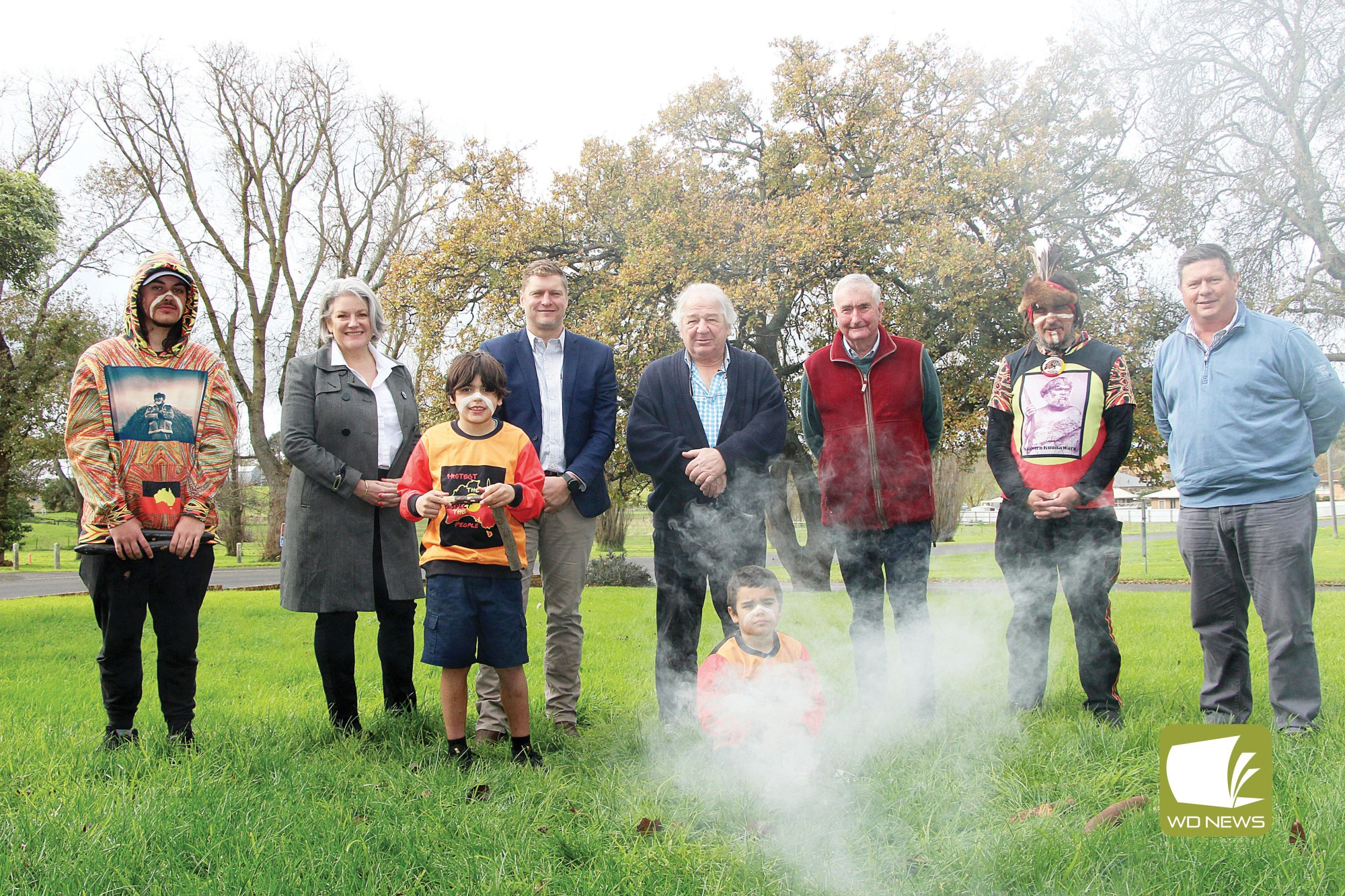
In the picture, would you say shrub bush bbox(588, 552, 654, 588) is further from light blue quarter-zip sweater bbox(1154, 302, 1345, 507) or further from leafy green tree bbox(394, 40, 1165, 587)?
light blue quarter-zip sweater bbox(1154, 302, 1345, 507)

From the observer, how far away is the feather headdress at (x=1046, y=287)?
3795 mm

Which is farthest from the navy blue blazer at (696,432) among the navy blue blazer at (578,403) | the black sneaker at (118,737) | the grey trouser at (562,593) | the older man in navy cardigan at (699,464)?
the black sneaker at (118,737)

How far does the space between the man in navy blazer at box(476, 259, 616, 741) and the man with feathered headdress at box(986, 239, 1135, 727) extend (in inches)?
73.7

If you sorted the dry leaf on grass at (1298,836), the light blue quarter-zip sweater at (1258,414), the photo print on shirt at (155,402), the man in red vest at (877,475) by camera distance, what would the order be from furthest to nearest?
the man in red vest at (877,475), the light blue quarter-zip sweater at (1258,414), the photo print on shirt at (155,402), the dry leaf on grass at (1298,836)

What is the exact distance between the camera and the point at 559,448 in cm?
390

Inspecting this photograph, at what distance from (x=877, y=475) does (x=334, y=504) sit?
7.98ft

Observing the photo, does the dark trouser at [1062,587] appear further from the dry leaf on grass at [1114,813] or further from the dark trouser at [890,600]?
the dry leaf on grass at [1114,813]

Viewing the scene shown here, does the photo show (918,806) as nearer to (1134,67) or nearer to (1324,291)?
(1134,67)

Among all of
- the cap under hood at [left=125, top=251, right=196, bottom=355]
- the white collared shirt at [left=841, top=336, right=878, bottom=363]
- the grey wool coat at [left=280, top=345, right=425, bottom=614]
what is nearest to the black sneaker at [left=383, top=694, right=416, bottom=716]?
the grey wool coat at [left=280, top=345, right=425, bottom=614]

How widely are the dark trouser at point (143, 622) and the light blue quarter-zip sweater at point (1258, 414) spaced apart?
4.21 meters

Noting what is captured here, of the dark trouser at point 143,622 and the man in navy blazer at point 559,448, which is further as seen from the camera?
the man in navy blazer at point 559,448

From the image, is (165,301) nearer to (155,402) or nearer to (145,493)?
(155,402)

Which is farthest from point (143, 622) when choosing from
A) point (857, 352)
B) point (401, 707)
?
point (857, 352)

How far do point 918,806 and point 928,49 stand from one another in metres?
13.7
